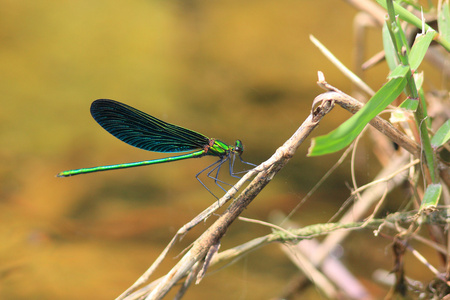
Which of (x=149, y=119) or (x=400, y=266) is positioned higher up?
(x=149, y=119)

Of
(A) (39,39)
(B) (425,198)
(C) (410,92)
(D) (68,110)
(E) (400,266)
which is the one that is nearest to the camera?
(C) (410,92)

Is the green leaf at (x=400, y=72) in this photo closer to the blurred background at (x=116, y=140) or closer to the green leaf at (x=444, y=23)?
the green leaf at (x=444, y=23)

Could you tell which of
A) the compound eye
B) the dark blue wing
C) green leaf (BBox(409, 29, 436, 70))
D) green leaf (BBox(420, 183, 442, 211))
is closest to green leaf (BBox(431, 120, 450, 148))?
green leaf (BBox(420, 183, 442, 211))

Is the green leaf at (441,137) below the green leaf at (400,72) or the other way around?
below

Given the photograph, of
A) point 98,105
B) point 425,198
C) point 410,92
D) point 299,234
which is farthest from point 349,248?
point 98,105

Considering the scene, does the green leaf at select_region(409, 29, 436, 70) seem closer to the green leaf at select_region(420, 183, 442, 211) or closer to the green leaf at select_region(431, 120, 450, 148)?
the green leaf at select_region(431, 120, 450, 148)

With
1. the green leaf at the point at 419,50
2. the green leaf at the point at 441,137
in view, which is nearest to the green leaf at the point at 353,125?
the green leaf at the point at 419,50

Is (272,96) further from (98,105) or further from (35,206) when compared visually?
(35,206)
